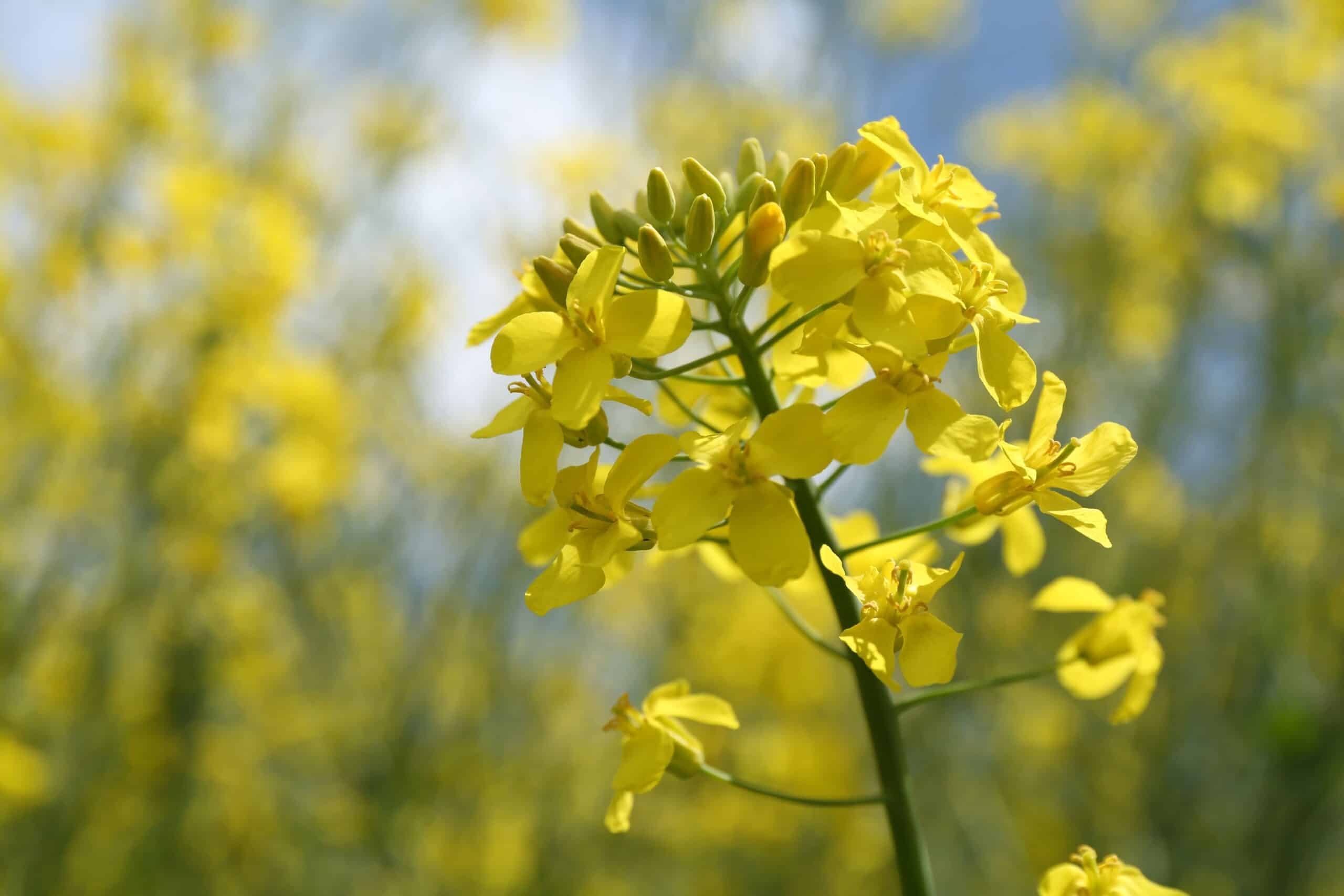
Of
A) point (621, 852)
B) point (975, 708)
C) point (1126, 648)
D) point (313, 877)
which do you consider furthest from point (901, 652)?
point (621, 852)

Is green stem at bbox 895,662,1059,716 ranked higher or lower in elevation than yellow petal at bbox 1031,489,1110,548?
lower

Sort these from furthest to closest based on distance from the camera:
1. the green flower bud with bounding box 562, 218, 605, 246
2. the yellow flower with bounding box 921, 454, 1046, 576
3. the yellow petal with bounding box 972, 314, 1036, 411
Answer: the yellow flower with bounding box 921, 454, 1046, 576, the green flower bud with bounding box 562, 218, 605, 246, the yellow petal with bounding box 972, 314, 1036, 411

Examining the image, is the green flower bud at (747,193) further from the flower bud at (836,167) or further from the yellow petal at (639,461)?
the yellow petal at (639,461)

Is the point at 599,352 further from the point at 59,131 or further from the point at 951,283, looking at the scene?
the point at 59,131

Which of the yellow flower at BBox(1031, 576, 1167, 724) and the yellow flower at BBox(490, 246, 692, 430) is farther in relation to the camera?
the yellow flower at BBox(1031, 576, 1167, 724)

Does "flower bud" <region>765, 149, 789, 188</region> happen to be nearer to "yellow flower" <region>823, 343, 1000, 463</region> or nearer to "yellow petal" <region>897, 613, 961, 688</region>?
"yellow flower" <region>823, 343, 1000, 463</region>

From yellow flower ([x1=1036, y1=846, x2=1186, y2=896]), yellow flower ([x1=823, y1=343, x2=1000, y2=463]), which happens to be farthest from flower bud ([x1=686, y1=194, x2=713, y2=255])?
yellow flower ([x1=1036, y1=846, x2=1186, y2=896])

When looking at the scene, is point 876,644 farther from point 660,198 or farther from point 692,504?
point 660,198
